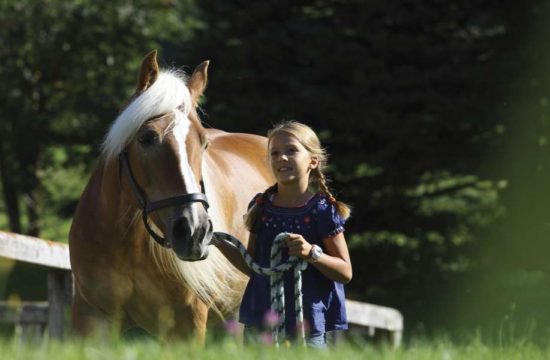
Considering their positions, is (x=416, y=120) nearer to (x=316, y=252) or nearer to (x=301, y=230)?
(x=301, y=230)

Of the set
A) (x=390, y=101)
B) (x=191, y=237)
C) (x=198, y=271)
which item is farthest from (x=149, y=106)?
(x=390, y=101)

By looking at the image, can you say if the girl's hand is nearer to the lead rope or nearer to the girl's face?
the lead rope

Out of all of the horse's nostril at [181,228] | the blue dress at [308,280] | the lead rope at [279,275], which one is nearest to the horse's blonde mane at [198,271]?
the horse's nostril at [181,228]

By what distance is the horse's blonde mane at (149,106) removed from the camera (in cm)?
584

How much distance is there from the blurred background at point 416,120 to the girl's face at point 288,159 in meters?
10.1

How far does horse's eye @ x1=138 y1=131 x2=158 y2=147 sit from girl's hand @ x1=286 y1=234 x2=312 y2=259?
101 centimetres

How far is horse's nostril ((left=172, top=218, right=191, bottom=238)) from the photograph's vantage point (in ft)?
17.6

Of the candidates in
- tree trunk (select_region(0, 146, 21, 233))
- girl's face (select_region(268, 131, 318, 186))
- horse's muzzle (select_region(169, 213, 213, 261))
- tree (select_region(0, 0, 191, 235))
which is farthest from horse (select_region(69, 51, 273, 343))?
tree trunk (select_region(0, 146, 21, 233))

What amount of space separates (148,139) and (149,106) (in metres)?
0.18

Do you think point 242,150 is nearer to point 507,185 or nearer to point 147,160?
point 147,160

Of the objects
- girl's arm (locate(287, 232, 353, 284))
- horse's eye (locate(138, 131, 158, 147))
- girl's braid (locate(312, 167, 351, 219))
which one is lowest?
girl's arm (locate(287, 232, 353, 284))

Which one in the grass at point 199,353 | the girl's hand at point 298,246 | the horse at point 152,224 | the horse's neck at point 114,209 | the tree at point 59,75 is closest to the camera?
the grass at point 199,353

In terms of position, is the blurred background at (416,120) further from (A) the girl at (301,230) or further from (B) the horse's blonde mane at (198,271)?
(A) the girl at (301,230)

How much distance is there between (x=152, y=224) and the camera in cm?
605
